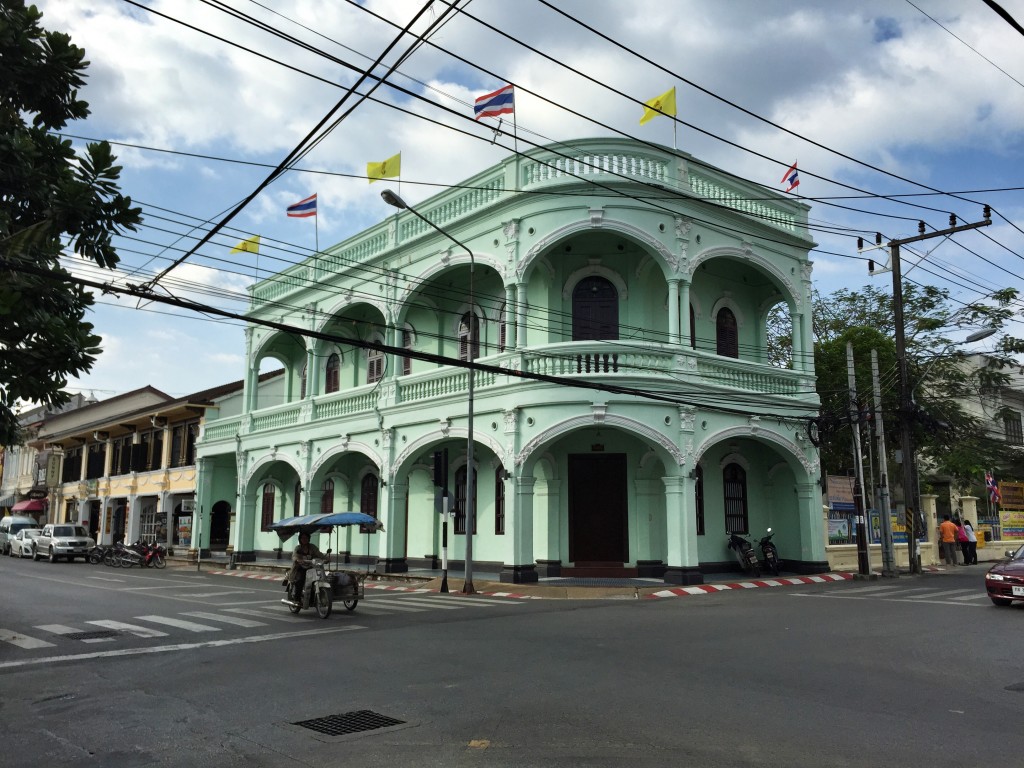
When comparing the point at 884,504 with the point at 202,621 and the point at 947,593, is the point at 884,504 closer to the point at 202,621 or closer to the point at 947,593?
the point at 947,593

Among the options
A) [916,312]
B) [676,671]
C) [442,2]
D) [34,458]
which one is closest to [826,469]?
[916,312]

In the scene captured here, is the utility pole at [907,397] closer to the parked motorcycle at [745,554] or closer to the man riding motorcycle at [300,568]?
the parked motorcycle at [745,554]

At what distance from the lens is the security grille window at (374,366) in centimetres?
2828

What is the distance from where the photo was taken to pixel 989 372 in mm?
35344

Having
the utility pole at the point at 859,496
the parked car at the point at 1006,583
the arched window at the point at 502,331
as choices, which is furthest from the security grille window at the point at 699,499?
the parked car at the point at 1006,583

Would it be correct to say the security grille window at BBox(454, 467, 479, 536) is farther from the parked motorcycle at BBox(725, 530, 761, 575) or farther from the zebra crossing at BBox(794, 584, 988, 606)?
the zebra crossing at BBox(794, 584, 988, 606)

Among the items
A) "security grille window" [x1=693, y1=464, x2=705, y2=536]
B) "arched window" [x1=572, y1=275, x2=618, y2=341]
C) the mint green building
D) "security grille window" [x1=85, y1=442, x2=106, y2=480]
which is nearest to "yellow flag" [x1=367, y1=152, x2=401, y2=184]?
the mint green building

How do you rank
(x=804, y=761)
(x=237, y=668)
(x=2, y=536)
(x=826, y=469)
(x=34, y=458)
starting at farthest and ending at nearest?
(x=34, y=458)
(x=2, y=536)
(x=826, y=469)
(x=237, y=668)
(x=804, y=761)

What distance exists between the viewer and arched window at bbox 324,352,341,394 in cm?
3062

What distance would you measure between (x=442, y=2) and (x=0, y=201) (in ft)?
17.0

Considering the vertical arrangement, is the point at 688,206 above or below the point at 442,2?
above

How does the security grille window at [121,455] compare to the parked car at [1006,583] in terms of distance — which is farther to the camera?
the security grille window at [121,455]

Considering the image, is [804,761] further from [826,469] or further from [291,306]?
[826,469]

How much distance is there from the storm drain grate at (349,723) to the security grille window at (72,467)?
164 feet
